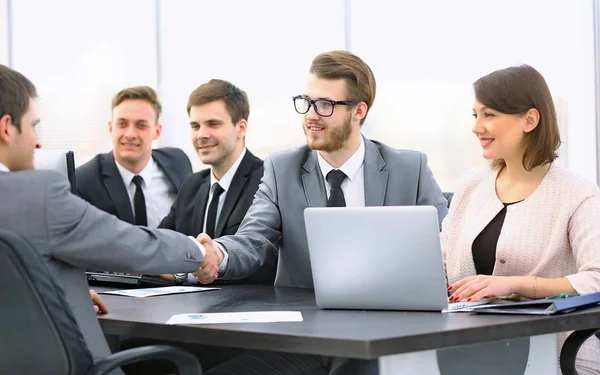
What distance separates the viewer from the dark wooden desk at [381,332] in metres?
2.26

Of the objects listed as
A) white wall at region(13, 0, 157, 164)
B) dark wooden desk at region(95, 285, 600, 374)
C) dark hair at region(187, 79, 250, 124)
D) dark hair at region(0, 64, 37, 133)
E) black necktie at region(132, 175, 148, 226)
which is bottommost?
dark wooden desk at region(95, 285, 600, 374)

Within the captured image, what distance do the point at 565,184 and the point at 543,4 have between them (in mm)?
3486

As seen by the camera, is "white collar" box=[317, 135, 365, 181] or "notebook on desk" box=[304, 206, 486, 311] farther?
"white collar" box=[317, 135, 365, 181]

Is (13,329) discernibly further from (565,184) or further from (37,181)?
(565,184)

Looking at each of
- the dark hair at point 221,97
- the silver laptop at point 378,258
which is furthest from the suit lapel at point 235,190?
the silver laptop at point 378,258

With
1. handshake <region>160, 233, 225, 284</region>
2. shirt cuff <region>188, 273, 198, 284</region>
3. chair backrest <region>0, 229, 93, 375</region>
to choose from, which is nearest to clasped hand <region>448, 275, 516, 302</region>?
handshake <region>160, 233, 225, 284</region>

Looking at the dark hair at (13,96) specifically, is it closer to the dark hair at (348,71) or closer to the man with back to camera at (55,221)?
the man with back to camera at (55,221)

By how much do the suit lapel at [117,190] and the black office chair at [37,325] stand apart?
306 cm

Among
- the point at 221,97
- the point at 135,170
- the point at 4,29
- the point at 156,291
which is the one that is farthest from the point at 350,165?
the point at 4,29

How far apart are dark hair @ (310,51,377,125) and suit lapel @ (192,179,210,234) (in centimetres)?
97

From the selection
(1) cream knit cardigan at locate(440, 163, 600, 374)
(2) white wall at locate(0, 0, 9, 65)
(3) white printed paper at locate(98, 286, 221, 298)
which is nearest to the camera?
(1) cream knit cardigan at locate(440, 163, 600, 374)

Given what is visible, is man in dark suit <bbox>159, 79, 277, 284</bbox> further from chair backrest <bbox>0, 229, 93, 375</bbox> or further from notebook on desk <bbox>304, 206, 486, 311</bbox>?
chair backrest <bbox>0, 229, 93, 375</bbox>

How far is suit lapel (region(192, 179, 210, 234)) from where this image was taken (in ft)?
15.3

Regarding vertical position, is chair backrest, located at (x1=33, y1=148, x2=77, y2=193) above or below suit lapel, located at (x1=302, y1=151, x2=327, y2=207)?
above
